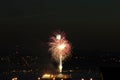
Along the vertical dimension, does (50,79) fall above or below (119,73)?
above

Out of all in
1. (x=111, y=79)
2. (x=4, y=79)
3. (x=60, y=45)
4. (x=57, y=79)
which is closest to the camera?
(x=111, y=79)

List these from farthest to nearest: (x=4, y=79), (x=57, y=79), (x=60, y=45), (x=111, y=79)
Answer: (x=4, y=79), (x=57, y=79), (x=60, y=45), (x=111, y=79)

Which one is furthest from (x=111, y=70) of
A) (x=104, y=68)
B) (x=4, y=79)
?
(x=4, y=79)

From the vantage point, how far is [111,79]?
92.0 ft

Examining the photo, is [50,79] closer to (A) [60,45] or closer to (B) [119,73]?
(A) [60,45]

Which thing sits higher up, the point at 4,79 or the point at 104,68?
the point at 4,79

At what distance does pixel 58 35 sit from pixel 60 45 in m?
2.34

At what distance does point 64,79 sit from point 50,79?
449 cm

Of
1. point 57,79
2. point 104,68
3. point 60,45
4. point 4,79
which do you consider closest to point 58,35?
point 60,45

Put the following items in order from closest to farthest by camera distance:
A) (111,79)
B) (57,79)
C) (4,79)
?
(111,79) < (57,79) < (4,79)

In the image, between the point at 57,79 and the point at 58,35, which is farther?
the point at 57,79

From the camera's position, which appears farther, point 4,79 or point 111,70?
point 4,79

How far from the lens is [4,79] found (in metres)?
162

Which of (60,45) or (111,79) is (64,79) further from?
(111,79)
